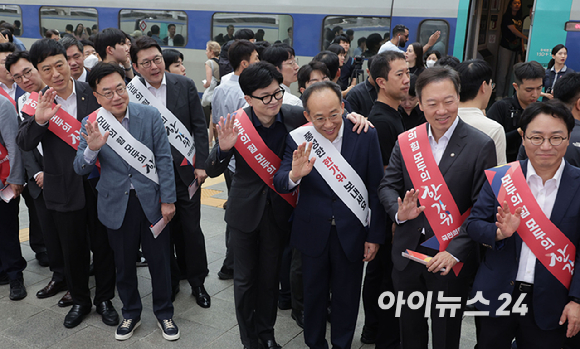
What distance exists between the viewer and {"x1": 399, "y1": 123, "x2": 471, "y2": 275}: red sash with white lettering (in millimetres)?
2416

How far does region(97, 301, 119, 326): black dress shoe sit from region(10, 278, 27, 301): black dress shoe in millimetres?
769

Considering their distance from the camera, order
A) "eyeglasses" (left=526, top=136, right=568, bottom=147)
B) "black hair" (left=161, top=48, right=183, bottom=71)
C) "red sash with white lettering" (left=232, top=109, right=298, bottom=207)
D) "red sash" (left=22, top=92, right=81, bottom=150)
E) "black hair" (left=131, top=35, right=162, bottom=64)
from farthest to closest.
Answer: "black hair" (left=161, top=48, right=183, bottom=71) → "black hair" (left=131, top=35, right=162, bottom=64) → "red sash" (left=22, top=92, right=81, bottom=150) → "red sash with white lettering" (left=232, top=109, right=298, bottom=207) → "eyeglasses" (left=526, top=136, right=568, bottom=147)

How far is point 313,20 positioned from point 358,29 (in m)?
0.90

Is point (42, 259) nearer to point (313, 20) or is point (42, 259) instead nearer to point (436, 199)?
point (436, 199)

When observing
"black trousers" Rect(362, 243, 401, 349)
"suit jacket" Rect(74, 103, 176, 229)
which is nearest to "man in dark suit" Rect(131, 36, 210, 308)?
"suit jacket" Rect(74, 103, 176, 229)

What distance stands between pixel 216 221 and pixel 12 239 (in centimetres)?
221

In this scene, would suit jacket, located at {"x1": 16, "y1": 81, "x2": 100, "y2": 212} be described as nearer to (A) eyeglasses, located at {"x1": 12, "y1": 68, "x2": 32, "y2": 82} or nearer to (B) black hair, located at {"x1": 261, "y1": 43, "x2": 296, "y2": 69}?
(A) eyeglasses, located at {"x1": 12, "y1": 68, "x2": 32, "y2": 82}

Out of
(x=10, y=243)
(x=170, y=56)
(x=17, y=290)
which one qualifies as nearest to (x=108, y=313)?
(x=17, y=290)

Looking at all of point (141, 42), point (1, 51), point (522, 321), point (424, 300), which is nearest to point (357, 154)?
point (424, 300)

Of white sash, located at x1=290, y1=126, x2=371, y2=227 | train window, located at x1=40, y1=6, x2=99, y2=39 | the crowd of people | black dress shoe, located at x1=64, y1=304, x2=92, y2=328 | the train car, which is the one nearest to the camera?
the crowd of people

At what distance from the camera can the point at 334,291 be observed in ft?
9.49

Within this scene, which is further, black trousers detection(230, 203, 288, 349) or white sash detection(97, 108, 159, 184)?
white sash detection(97, 108, 159, 184)

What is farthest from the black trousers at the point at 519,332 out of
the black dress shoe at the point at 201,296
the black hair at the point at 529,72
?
the black hair at the point at 529,72

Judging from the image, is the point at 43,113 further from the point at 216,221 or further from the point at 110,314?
the point at 216,221
